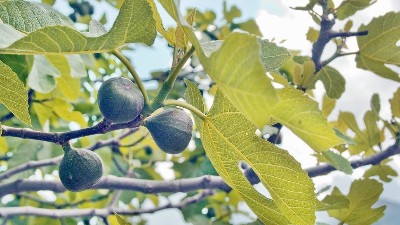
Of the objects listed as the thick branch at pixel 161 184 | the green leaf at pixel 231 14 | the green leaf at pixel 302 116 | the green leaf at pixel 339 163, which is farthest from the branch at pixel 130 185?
the green leaf at pixel 231 14

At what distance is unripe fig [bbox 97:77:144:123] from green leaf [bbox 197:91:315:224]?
100mm

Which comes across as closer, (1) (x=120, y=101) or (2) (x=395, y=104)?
(1) (x=120, y=101)

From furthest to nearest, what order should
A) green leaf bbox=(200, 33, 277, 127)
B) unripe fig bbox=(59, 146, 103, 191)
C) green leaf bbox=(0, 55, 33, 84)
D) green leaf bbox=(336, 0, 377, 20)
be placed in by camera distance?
green leaf bbox=(0, 55, 33, 84)
green leaf bbox=(336, 0, 377, 20)
unripe fig bbox=(59, 146, 103, 191)
green leaf bbox=(200, 33, 277, 127)

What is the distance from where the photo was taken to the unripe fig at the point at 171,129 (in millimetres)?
773

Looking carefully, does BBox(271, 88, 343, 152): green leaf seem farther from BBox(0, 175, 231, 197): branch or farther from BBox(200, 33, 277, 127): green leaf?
BBox(0, 175, 231, 197): branch

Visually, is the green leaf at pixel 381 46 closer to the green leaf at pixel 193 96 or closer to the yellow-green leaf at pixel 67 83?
the green leaf at pixel 193 96

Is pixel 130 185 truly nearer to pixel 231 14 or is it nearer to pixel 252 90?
pixel 252 90

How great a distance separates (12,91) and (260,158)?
1.14 ft

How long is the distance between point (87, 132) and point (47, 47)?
171 mm

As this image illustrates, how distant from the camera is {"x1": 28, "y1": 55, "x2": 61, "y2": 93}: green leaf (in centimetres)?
160

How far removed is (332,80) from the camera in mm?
1478

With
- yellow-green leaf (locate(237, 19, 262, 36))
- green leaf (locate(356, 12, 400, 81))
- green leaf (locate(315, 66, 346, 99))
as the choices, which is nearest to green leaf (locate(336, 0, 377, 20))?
green leaf (locate(356, 12, 400, 81))

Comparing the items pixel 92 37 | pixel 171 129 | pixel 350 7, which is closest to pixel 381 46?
pixel 350 7

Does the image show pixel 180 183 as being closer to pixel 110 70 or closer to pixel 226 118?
pixel 226 118
